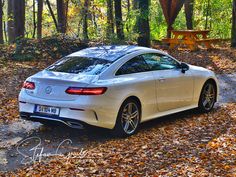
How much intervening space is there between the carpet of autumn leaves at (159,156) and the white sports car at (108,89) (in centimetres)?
45

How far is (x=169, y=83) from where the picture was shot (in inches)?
342

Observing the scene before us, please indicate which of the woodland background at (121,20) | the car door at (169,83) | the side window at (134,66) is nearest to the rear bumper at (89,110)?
the side window at (134,66)

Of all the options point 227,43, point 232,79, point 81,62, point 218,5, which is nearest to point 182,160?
point 81,62

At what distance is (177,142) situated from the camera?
290 inches

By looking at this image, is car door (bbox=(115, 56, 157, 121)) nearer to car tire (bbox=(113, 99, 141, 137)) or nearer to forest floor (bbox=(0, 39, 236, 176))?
car tire (bbox=(113, 99, 141, 137))

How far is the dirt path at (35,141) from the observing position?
6.55 metres

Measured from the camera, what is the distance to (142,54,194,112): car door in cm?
852

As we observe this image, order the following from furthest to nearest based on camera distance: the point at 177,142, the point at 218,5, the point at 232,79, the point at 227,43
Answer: the point at 218,5 → the point at 227,43 → the point at 232,79 → the point at 177,142

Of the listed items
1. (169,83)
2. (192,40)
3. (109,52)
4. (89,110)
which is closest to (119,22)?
(192,40)

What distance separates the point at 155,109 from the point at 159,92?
336mm

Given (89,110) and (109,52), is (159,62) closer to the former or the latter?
(109,52)

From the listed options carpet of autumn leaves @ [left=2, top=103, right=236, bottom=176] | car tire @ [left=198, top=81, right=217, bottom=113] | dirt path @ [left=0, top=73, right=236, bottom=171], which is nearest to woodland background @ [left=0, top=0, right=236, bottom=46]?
car tire @ [left=198, top=81, right=217, bottom=113]

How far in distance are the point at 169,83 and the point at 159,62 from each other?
0.47m

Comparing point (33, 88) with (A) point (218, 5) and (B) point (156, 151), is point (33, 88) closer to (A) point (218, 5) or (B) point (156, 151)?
(B) point (156, 151)
